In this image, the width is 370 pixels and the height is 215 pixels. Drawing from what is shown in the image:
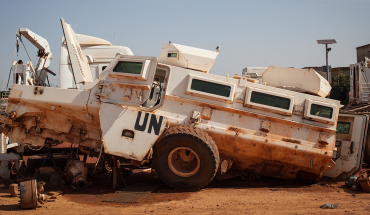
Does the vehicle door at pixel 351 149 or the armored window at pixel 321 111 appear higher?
the armored window at pixel 321 111

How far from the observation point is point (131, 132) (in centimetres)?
598

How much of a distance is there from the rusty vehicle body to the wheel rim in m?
→ 0.02

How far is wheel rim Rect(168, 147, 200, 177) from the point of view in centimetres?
602

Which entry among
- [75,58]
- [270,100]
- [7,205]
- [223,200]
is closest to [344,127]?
[270,100]

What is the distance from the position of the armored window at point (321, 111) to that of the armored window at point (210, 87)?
1.70m

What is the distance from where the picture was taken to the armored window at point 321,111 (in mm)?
6148

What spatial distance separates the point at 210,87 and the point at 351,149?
3.52 m

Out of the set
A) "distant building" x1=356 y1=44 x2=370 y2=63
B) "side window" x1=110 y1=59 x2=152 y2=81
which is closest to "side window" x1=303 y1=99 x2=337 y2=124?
"side window" x1=110 y1=59 x2=152 y2=81

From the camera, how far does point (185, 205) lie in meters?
5.19

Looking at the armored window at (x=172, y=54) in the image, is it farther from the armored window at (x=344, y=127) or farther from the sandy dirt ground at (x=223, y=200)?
the armored window at (x=344, y=127)

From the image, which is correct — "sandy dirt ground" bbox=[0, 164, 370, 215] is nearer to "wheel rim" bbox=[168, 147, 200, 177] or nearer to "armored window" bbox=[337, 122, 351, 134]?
"wheel rim" bbox=[168, 147, 200, 177]

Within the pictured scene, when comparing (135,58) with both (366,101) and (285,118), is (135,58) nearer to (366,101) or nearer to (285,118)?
(285,118)

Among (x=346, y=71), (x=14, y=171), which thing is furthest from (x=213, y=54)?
(x=346, y=71)

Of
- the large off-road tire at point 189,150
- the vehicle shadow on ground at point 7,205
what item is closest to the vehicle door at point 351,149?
the large off-road tire at point 189,150
